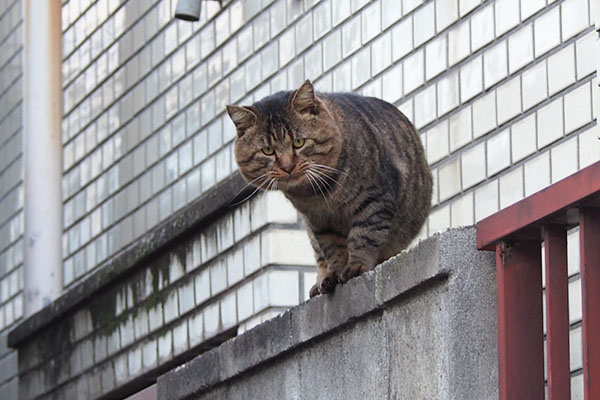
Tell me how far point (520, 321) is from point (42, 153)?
7399mm

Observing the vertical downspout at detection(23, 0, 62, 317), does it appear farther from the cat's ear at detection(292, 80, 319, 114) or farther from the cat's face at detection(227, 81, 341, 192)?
the cat's ear at detection(292, 80, 319, 114)

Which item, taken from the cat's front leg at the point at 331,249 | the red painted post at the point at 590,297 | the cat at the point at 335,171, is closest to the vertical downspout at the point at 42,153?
the cat at the point at 335,171

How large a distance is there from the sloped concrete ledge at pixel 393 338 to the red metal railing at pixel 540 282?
122 mm

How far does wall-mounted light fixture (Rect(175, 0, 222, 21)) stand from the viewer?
27.3 ft

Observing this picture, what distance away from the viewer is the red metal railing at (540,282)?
3.26 m

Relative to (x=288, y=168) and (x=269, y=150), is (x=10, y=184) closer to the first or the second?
(x=269, y=150)

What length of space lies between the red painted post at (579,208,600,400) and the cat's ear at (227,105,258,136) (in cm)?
251

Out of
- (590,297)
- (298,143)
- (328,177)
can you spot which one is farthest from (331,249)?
(590,297)

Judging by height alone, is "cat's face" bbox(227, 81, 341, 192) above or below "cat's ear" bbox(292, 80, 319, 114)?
below

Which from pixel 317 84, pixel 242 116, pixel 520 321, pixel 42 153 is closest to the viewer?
pixel 520 321

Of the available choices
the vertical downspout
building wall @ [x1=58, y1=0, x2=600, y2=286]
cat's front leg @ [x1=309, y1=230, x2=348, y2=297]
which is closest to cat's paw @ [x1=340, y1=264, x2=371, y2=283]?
cat's front leg @ [x1=309, y1=230, x2=348, y2=297]

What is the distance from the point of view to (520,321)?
358 centimetres

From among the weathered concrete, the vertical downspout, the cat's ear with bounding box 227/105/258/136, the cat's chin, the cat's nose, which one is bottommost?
the cat's chin

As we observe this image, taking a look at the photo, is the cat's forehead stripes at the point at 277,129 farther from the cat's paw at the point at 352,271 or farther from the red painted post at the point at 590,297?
the red painted post at the point at 590,297
